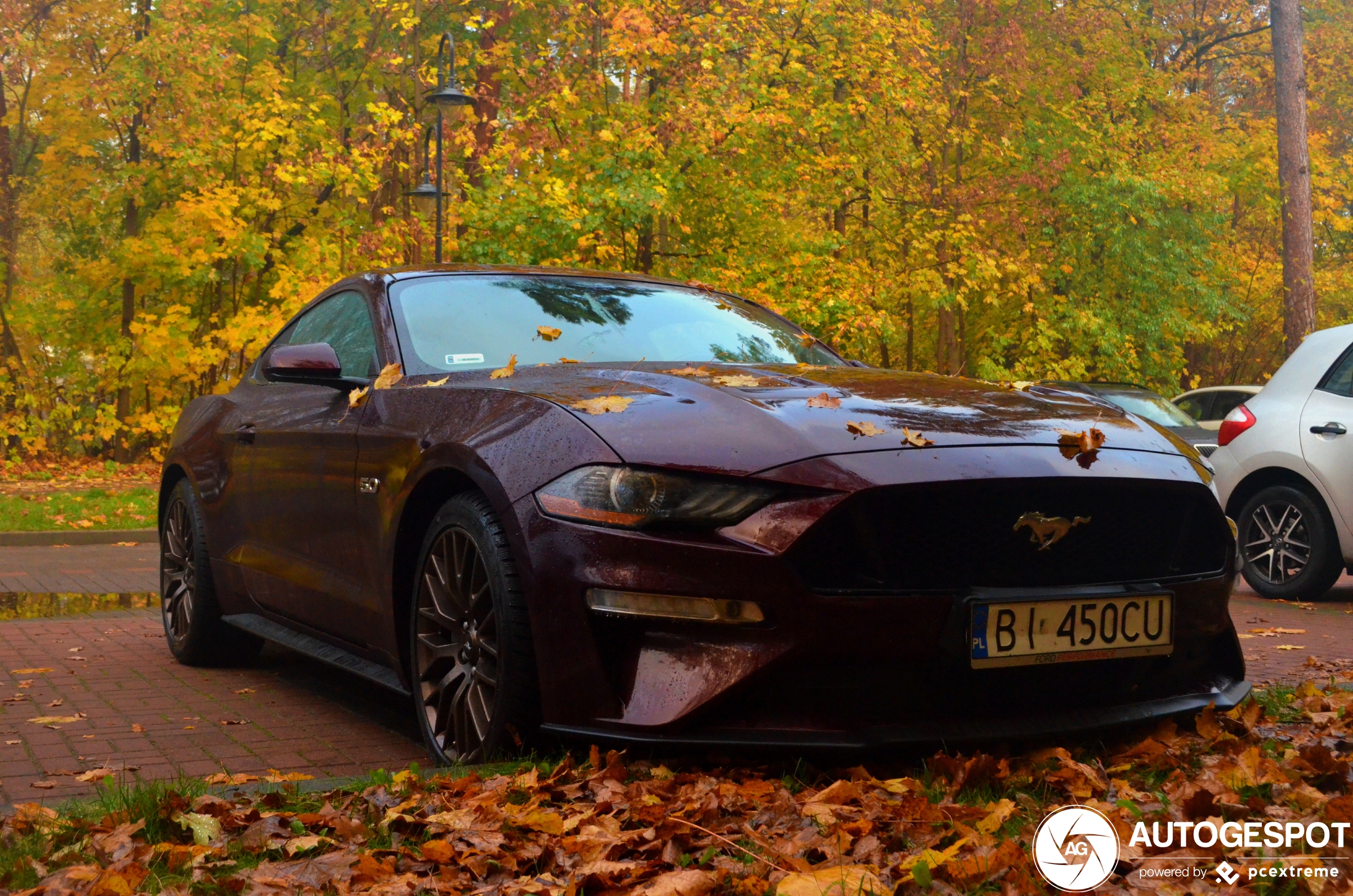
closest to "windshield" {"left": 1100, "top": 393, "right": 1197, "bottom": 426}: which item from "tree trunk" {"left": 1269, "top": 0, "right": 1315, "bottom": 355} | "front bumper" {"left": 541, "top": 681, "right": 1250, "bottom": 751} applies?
"tree trunk" {"left": 1269, "top": 0, "right": 1315, "bottom": 355}

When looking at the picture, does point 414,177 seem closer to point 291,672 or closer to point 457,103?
point 457,103

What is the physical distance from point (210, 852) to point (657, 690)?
3.41ft

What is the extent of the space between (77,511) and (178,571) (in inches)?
337

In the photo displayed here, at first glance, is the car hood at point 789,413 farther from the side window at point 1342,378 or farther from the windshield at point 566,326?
the side window at point 1342,378

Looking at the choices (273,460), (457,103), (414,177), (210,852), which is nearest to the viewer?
(210,852)

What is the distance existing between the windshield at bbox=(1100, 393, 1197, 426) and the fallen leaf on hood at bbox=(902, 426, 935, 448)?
11.4m

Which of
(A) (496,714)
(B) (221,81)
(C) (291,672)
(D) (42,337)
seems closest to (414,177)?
(B) (221,81)

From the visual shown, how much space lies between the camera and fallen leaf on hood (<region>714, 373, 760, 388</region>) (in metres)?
4.11

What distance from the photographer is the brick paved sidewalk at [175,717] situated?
4.30 metres

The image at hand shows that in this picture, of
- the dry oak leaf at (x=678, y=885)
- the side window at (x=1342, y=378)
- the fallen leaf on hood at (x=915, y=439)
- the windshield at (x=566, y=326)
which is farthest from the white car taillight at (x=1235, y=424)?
the dry oak leaf at (x=678, y=885)

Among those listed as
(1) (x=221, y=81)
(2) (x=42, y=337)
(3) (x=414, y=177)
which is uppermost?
(1) (x=221, y=81)

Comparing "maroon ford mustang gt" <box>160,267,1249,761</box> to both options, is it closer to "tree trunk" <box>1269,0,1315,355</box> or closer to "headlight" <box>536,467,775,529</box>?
"headlight" <box>536,467,775,529</box>

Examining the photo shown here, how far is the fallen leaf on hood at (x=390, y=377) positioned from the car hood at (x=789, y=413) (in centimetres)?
24

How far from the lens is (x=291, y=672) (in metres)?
6.17
